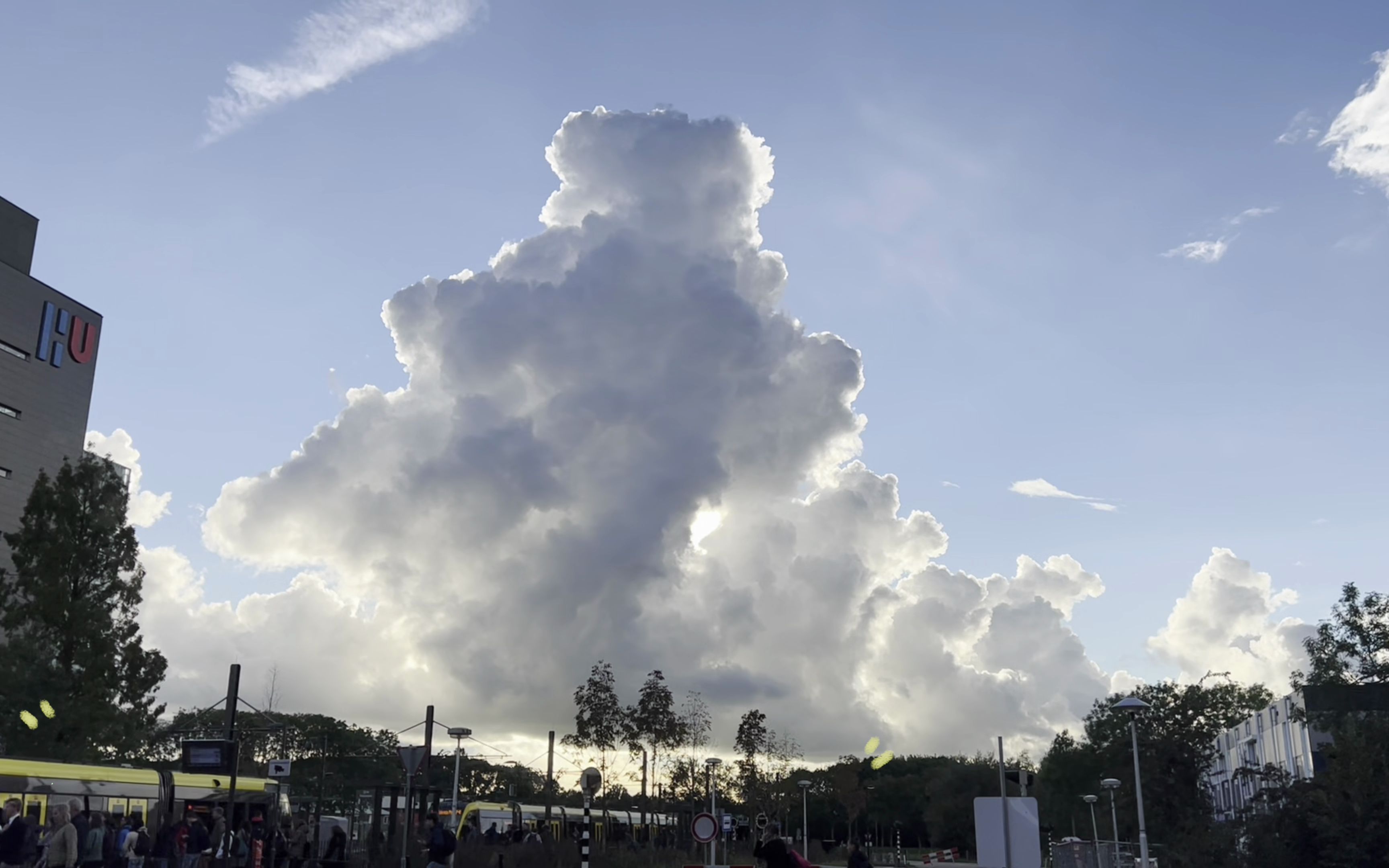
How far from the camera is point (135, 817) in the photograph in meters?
27.8

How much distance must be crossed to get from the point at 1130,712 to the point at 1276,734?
57.9m

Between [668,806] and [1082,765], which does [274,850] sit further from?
[1082,765]

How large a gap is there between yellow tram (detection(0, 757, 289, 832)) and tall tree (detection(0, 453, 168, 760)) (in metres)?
3.40

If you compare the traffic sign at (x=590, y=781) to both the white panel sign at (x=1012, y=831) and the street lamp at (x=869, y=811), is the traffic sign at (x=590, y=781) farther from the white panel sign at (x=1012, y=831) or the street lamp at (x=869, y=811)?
the street lamp at (x=869, y=811)

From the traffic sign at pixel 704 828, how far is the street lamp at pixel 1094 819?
17.6m

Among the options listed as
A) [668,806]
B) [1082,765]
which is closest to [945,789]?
[1082,765]

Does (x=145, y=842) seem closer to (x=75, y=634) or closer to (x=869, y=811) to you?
(x=75, y=634)

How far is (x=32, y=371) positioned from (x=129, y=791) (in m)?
61.1

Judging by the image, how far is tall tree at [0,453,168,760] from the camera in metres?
36.2

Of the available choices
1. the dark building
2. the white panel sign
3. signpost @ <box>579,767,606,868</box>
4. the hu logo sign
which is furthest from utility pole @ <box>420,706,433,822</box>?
the hu logo sign

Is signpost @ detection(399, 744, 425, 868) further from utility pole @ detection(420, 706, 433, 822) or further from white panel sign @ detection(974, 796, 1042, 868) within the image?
white panel sign @ detection(974, 796, 1042, 868)

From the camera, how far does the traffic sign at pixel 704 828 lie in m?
21.0

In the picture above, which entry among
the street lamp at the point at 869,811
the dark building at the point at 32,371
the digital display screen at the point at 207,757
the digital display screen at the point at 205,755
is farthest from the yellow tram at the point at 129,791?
the street lamp at the point at 869,811

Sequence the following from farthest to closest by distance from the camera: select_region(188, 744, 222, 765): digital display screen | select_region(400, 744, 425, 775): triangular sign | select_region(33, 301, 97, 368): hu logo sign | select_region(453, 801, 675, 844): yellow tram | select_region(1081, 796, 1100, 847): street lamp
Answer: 1. select_region(33, 301, 97, 368): hu logo sign
2. select_region(1081, 796, 1100, 847): street lamp
3. select_region(453, 801, 675, 844): yellow tram
4. select_region(188, 744, 222, 765): digital display screen
5. select_region(400, 744, 425, 775): triangular sign
